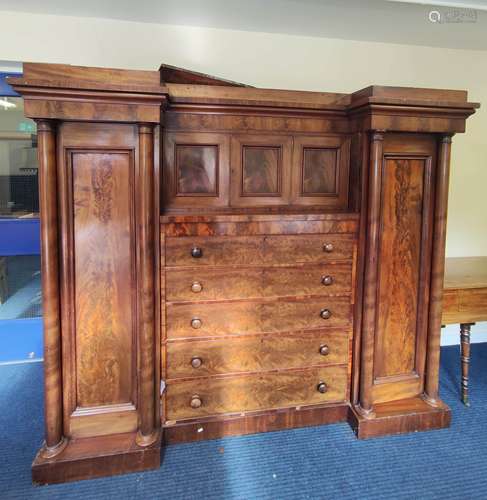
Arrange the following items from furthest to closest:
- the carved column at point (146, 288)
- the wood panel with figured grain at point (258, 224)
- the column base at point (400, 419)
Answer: the column base at point (400, 419) < the wood panel with figured grain at point (258, 224) < the carved column at point (146, 288)

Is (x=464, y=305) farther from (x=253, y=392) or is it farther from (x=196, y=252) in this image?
(x=196, y=252)

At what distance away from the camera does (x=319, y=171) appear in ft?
6.59

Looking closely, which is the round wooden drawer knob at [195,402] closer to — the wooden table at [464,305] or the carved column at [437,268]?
the carved column at [437,268]

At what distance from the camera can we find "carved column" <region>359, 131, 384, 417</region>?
1.80 m

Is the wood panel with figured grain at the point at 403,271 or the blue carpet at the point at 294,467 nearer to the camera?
the blue carpet at the point at 294,467

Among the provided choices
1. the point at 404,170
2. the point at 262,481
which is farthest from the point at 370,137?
the point at 262,481

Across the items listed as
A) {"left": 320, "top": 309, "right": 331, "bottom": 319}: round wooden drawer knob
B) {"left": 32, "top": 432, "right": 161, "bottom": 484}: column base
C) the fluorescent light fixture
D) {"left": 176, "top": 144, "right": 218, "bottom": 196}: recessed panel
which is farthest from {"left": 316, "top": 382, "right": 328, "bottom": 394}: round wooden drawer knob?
the fluorescent light fixture

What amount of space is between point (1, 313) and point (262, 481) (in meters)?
2.12

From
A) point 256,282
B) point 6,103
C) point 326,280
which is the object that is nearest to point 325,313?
point 326,280

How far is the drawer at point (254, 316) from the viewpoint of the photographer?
1.80m

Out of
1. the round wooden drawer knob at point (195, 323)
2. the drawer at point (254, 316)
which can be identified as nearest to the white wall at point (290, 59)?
the drawer at point (254, 316)

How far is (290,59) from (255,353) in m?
1.86

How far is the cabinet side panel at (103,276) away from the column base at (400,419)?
1.13 metres

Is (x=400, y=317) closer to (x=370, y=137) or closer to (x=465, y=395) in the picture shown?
(x=465, y=395)
